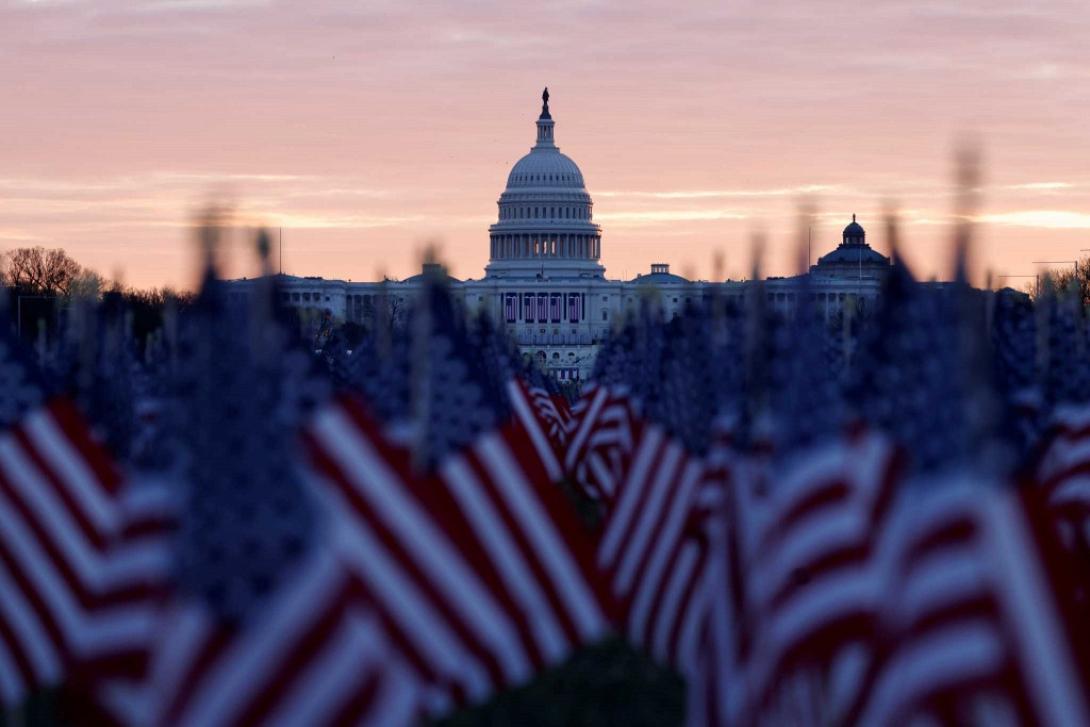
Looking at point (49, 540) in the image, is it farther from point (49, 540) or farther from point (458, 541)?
point (458, 541)

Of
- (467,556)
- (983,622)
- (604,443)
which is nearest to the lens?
(983,622)

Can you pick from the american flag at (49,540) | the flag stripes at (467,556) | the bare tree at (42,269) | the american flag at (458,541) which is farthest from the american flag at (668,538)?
the bare tree at (42,269)

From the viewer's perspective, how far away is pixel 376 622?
1156 cm

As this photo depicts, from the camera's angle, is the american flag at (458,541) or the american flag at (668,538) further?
the american flag at (668,538)

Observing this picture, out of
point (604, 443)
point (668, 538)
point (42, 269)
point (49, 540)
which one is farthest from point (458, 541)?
point (42, 269)

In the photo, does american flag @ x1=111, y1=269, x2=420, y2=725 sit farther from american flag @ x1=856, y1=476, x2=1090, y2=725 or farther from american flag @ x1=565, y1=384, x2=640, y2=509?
american flag @ x1=565, y1=384, x2=640, y2=509

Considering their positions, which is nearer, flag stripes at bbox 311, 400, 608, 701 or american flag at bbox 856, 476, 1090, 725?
american flag at bbox 856, 476, 1090, 725

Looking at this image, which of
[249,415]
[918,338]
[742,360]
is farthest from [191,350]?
[742,360]

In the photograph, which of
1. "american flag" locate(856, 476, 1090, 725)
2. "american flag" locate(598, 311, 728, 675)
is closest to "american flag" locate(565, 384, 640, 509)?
"american flag" locate(598, 311, 728, 675)

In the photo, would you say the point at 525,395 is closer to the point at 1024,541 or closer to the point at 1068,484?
the point at 1068,484

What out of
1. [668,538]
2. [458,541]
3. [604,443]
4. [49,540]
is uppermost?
[458,541]

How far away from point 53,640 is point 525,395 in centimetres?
1820

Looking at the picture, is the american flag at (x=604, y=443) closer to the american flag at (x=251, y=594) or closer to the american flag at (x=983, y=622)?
A: the american flag at (x=251, y=594)

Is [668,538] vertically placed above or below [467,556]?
below
